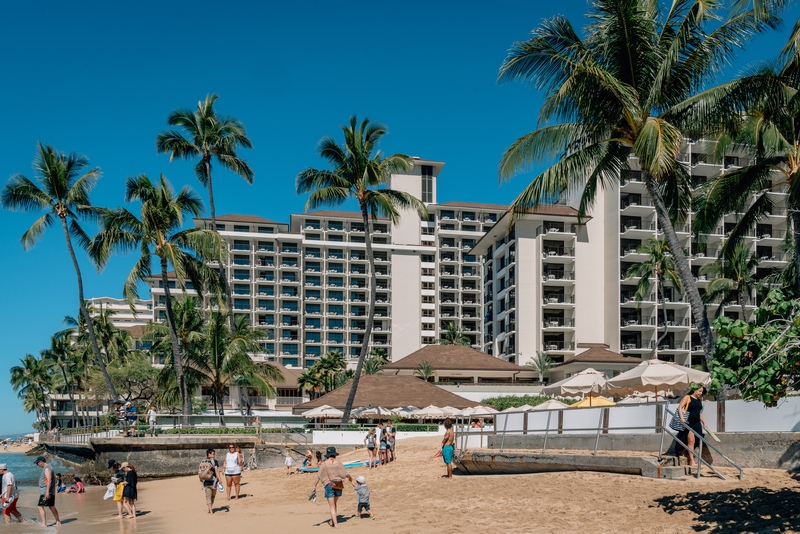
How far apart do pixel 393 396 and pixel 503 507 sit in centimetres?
2962

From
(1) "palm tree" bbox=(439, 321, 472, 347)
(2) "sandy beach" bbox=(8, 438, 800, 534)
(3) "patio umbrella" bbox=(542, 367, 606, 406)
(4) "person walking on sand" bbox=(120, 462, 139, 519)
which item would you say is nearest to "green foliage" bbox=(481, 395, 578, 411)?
(3) "patio umbrella" bbox=(542, 367, 606, 406)

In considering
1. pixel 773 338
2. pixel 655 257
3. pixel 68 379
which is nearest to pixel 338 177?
pixel 773 338

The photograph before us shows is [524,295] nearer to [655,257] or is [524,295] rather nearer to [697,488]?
[655,257]

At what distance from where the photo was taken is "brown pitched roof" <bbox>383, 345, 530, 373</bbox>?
63.6 meters

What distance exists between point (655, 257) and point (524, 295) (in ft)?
53.3

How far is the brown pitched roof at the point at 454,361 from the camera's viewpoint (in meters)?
63.6

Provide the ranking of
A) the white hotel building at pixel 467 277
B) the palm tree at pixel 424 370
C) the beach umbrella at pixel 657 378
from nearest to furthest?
the beach umbrella at pixel 657 378
the palm tree at pixel 424 370
the white hotel building at pixel 467 277

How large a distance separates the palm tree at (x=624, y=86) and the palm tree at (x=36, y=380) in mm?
105367

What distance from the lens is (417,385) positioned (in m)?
45.0

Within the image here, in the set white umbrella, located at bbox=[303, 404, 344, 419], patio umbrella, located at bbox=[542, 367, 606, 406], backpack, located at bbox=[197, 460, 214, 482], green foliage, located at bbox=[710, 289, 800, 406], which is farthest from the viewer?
white umbrella, located at bbox=[303, 404, 344, 419]

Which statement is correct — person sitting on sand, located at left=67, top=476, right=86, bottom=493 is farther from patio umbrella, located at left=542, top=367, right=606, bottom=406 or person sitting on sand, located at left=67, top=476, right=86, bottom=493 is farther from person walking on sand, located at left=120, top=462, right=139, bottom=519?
patio umbrella, located at left=542, top=367, right=606, bottom=406

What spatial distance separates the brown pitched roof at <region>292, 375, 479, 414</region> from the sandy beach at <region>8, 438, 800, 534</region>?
17655 millimetres

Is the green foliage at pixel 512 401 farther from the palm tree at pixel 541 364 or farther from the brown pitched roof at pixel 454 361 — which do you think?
the palm tree at pixel 541 364

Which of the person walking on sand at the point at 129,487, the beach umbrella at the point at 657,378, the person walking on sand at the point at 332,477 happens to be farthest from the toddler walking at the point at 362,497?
the beach umbrella at the point at 657,378
